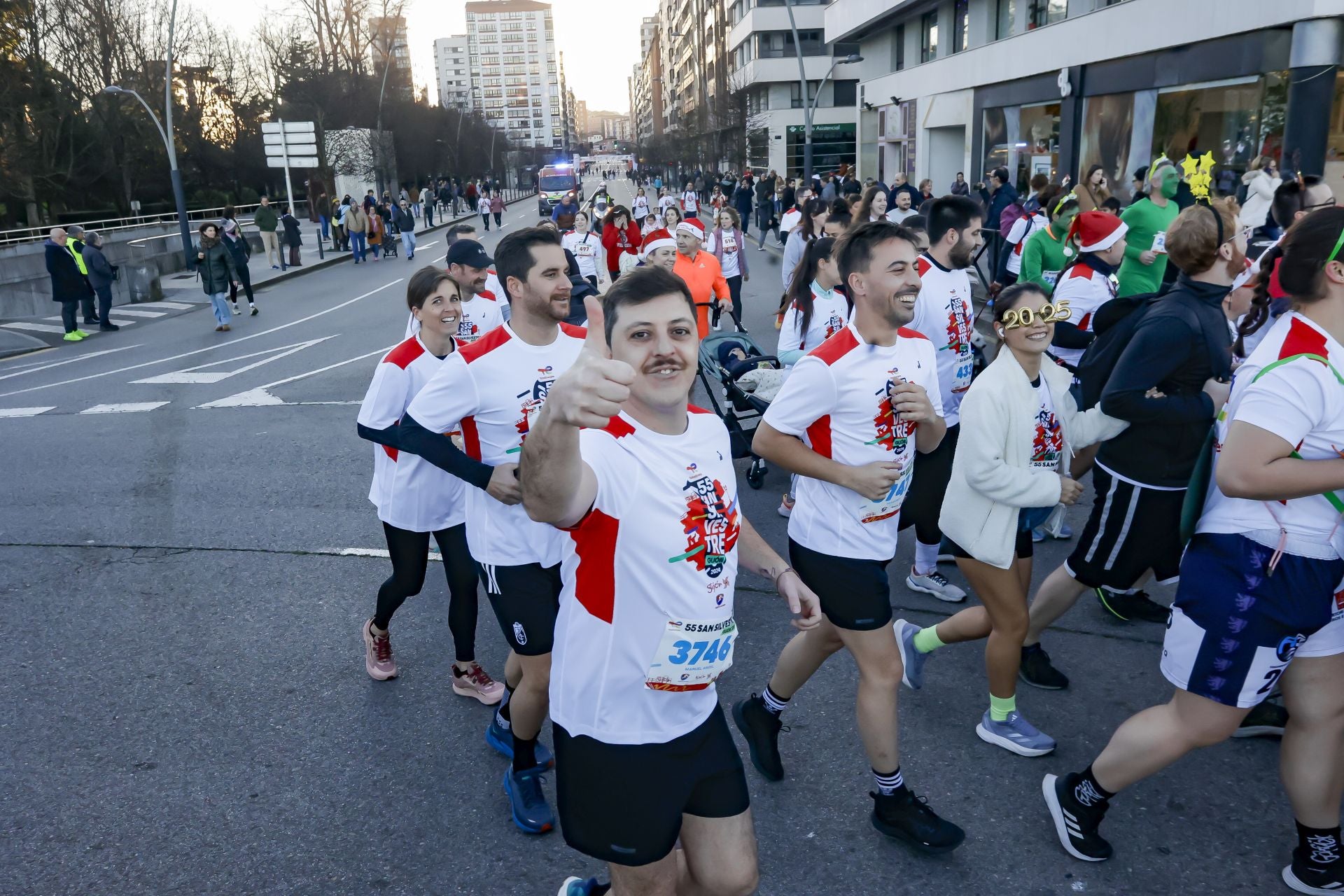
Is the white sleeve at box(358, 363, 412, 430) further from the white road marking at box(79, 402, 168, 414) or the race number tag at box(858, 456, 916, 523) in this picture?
the white road marking at box(79, 402, 168, 414)

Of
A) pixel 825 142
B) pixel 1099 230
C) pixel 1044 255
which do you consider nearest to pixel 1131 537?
pixel 1099 230

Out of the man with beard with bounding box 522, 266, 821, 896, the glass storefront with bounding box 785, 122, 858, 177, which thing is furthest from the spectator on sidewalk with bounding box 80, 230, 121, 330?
the glass storefront with bounding box 785, 122, 858, 177

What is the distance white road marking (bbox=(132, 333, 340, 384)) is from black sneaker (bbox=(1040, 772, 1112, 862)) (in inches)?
468

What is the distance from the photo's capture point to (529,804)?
352 centimetres

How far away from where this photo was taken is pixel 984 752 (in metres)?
3.85

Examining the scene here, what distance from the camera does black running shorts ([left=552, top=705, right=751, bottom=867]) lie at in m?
2.29

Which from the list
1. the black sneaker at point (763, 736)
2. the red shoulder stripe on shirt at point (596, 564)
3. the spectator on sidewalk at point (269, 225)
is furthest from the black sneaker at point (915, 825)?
the spectator on sidewalk at point (269, 225)

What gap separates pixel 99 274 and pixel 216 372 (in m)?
6.95

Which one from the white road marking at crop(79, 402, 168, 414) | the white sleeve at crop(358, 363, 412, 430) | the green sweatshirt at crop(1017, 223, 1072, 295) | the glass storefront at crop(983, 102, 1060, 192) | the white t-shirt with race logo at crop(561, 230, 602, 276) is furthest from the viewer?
the glass storefront at crop(983, 102, 1060, 192)

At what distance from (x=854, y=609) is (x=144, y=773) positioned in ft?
9.49

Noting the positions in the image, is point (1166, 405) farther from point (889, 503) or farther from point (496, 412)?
point (496, 412)

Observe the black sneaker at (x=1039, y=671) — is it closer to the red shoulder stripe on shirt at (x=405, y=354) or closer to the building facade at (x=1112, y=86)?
the red shoulder stripe on shirt at (x=405, y=354)

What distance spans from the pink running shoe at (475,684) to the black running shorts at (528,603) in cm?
111

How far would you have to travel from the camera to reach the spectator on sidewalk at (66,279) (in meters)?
17.3
